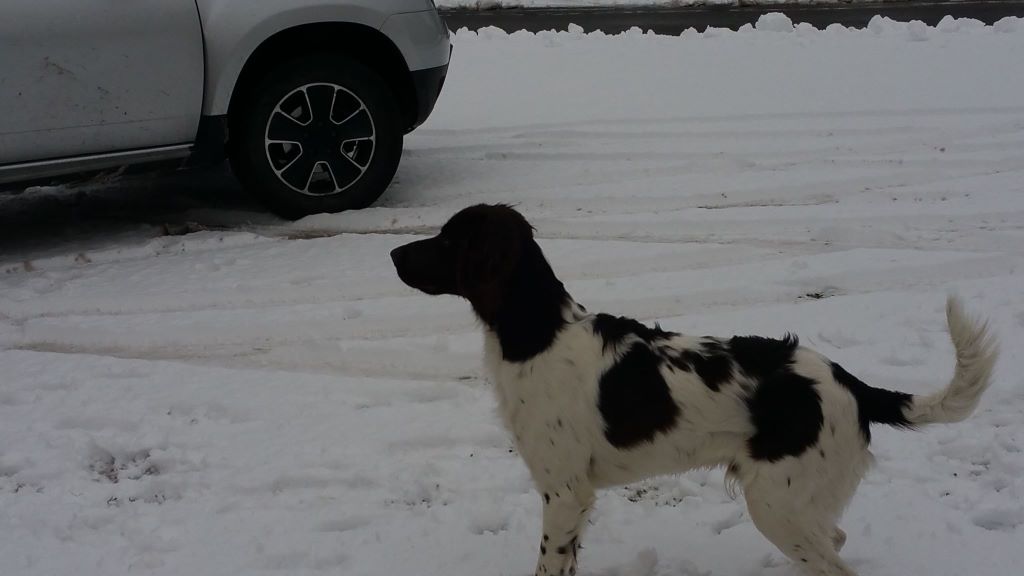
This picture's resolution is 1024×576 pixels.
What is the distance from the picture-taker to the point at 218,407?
4293mm

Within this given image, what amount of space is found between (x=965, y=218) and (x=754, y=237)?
1368 mm

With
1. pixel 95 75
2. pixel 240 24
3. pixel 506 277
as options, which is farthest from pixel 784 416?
pixel 95 75

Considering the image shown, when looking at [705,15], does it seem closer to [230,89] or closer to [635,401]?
[230,89]

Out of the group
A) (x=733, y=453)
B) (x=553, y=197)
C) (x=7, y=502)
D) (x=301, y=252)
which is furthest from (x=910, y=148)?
(x=7, y=502)

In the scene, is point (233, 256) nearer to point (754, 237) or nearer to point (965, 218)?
point (754, 237)

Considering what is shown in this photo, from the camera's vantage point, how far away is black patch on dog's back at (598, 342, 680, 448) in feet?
9.83

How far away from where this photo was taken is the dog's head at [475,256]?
10.00ft

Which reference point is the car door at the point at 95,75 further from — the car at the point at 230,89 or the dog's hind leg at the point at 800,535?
the dog's hind leg at the point at 800,535

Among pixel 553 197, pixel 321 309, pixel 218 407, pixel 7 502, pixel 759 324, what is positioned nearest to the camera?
pixel 7 502

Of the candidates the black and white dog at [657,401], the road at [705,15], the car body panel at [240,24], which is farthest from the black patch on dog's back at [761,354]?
the road at [705,15]

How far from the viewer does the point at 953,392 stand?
2.96 metres

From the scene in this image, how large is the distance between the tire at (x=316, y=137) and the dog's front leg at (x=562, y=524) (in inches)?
151

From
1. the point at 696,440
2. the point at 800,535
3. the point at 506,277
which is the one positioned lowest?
the point at 800,535

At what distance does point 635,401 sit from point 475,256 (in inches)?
26.6
